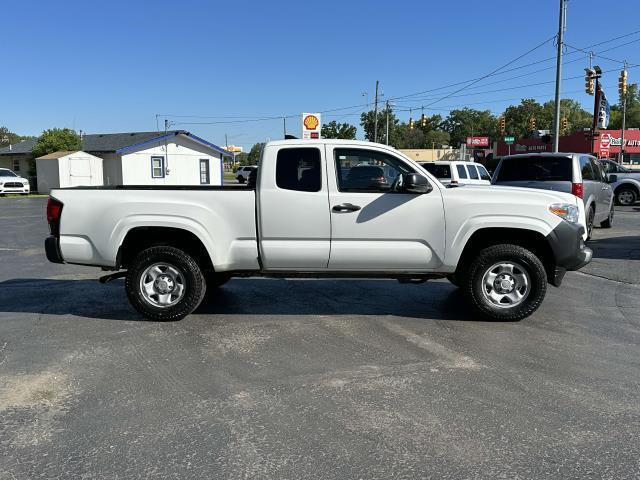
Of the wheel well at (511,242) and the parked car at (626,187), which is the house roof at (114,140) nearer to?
the parked car at (626,187)

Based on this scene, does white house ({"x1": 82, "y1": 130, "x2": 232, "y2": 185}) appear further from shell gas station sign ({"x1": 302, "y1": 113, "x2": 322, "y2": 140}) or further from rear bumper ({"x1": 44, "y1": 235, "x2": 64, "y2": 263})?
rear bumper ({"x1": 44, "y1": 235, "x2": 64, "y2": 263})

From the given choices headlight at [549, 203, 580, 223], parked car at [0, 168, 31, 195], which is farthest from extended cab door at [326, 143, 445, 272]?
parked car at [0, 168, 31, 195]

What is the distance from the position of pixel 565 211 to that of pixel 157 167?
35914mm

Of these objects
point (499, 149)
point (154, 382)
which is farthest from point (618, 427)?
point (499, 149)

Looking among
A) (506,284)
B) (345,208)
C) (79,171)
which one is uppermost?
(79,171)

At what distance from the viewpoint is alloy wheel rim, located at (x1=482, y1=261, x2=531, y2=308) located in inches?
238

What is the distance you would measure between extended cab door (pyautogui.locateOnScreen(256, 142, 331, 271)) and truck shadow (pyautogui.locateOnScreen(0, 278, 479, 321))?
0.84m

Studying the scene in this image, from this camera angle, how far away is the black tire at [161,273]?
6051mm

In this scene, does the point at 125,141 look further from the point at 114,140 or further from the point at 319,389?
the point at 319,389

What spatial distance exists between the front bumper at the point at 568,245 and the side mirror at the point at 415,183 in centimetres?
141

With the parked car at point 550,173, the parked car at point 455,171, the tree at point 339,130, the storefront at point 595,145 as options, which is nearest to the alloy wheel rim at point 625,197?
the parked car at point 455,171

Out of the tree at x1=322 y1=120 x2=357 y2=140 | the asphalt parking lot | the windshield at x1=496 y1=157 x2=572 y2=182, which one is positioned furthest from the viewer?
the tree at x1=322 y1=120 x2=357 y2=140

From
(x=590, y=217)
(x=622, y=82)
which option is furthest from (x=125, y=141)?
(x=590, y=217)

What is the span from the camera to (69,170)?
36.1m
